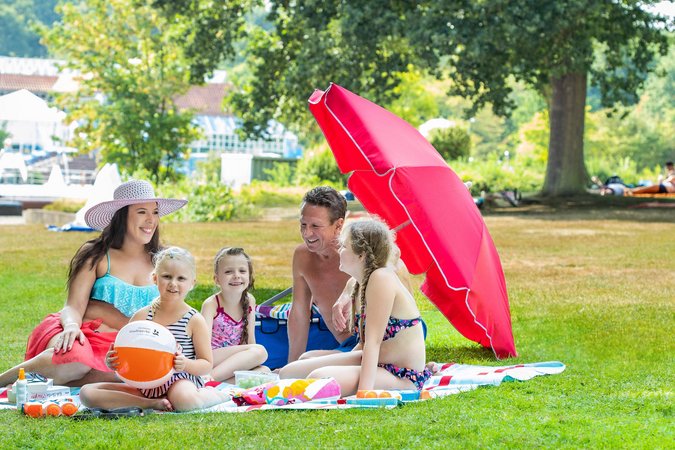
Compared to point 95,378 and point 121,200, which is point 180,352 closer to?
point 95,378

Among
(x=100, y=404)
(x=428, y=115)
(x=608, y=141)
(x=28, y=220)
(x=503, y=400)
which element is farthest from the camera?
(x=608, y=141)

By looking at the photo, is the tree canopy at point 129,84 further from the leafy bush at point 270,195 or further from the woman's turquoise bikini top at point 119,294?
the woman's turquoise bikini top at point 119,294

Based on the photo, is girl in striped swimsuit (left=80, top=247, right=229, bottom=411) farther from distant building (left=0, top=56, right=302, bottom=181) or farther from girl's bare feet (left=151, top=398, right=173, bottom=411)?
distant building (left=0, top=56, right=302, bottom=181)

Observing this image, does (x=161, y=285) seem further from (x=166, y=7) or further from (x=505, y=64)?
(x=166, y=7)

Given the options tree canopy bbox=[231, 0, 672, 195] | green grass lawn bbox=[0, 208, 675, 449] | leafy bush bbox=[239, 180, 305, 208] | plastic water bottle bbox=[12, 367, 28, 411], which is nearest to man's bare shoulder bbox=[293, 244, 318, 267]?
green grass lawn bbox=[0, 208, 675, 449]

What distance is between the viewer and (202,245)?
19266 millimetres

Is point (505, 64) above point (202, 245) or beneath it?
above

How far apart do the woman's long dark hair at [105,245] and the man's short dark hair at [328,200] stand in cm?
99

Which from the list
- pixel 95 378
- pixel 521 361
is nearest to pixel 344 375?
pixel 95 378

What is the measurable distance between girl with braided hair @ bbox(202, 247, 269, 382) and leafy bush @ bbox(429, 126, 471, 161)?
3102 cm

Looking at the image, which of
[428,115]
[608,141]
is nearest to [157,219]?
[428,115]

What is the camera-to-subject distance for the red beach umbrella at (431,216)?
7324 mm

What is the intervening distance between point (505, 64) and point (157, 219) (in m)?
22.2

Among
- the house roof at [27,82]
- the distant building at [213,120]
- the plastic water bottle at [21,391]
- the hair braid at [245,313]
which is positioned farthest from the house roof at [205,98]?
the plastic water bottle at [21,391]
